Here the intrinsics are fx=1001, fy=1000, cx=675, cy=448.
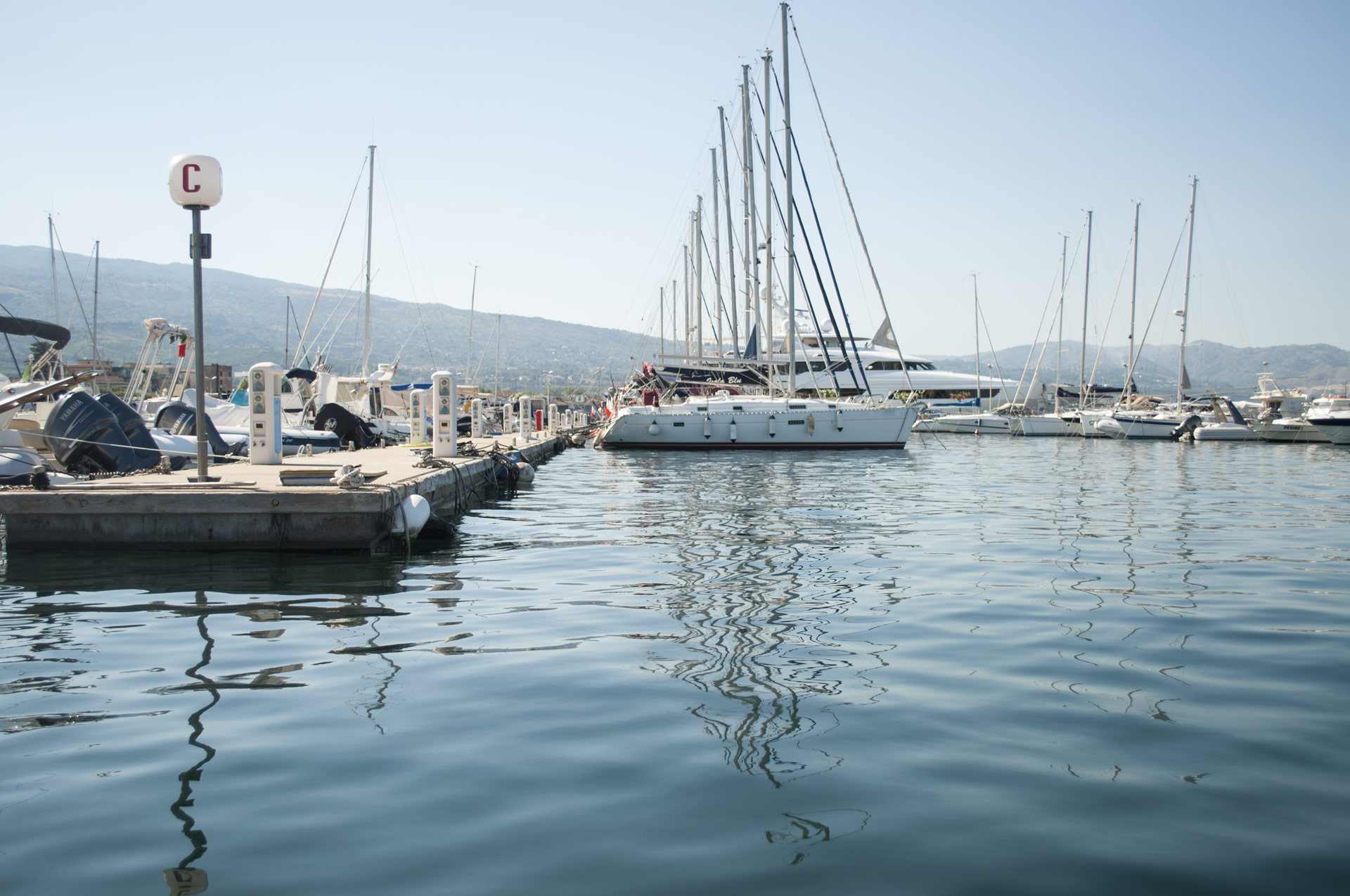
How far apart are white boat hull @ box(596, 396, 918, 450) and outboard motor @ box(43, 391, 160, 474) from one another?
67.2 ft

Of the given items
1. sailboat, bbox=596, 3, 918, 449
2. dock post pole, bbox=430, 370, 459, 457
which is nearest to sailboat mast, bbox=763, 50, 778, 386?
sailboat, bbox=596, 3, 918, 449

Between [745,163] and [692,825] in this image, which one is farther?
[745,163]

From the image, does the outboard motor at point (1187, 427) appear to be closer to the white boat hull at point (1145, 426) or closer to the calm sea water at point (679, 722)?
the white boat hull at point (1145, 426)

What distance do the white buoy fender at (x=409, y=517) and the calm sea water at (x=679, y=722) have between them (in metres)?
0.49

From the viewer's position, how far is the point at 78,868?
11.8ft

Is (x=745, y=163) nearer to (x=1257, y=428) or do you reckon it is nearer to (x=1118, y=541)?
(x=1257, y=428)

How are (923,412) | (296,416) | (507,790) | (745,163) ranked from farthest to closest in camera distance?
(923,412), (745,163), (296,416), (507,790)

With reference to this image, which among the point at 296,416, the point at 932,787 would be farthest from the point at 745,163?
the point at 932,787

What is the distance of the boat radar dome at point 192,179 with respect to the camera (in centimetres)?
1112

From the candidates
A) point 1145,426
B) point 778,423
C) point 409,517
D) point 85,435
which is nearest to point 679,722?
point 409,517

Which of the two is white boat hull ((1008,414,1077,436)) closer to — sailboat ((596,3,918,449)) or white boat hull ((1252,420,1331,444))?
white boat hull ((1252,420,1331,444))

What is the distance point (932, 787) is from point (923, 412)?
182 feet

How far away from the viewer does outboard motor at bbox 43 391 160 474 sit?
15625mm

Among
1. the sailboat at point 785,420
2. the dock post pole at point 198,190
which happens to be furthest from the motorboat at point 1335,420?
the dock post pole at point 198,190
